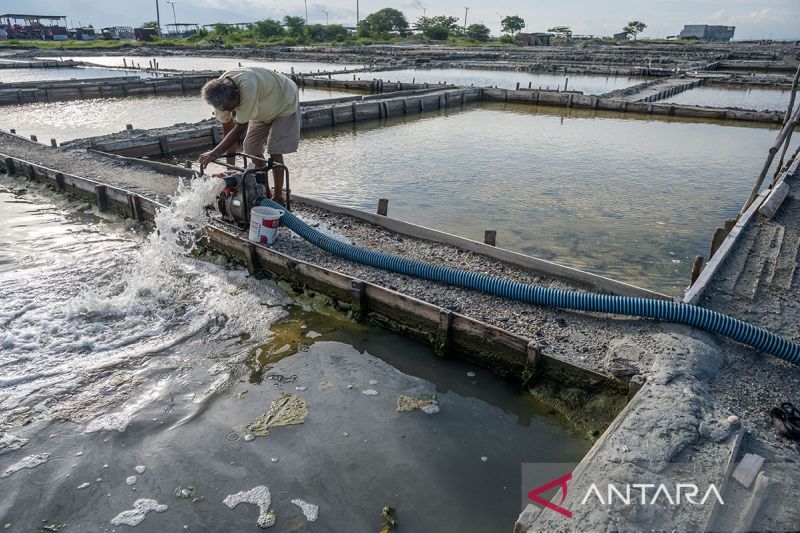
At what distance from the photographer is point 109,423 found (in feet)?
16.0

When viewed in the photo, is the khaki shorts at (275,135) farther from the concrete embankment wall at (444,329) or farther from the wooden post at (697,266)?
the wooden post at (697,266)

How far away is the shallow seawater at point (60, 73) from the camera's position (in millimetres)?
34625

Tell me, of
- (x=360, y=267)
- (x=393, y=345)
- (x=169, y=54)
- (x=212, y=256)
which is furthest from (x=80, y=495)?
(x=169, y=54)

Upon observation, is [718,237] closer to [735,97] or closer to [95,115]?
[95,115]

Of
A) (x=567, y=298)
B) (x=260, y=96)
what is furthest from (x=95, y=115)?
(x=567, y=298)

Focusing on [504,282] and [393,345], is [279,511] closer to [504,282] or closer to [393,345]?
[393,345]

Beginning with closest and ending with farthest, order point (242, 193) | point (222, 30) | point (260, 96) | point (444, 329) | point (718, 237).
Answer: point (444, 329), point (260, 96), point (242, 193), point (718, 237), point (222, 30)

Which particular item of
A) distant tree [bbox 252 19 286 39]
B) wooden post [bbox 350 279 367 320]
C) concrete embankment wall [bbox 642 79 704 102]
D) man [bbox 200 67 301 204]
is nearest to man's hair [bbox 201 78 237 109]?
man [bbox 200 67 301 204]

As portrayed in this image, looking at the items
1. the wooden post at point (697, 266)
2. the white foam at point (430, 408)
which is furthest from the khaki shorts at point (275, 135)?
the wooden post at point (697, 266)

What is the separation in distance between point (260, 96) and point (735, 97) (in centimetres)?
3347

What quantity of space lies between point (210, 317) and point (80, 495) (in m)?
2.75

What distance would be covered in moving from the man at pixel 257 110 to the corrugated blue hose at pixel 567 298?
0.93 metres

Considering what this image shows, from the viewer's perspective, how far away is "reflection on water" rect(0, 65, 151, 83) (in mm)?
34625

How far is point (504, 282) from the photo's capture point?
637 cm
